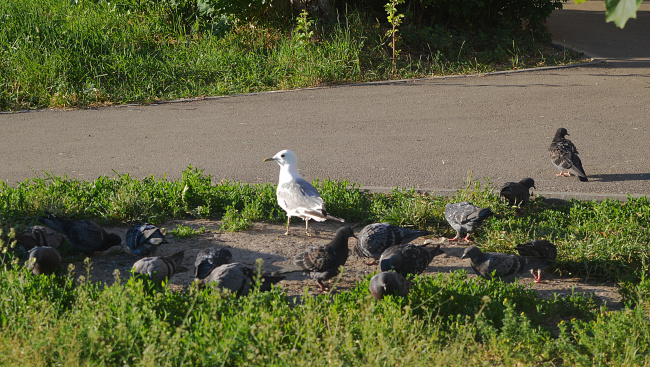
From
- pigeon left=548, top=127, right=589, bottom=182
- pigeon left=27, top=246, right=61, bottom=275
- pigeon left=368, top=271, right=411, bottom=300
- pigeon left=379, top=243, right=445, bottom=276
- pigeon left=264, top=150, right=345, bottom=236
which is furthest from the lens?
pigeon left=548, top=127, right=589, bottom=182

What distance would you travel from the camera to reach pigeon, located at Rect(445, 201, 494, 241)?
5863 mm

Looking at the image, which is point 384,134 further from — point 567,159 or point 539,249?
point 539,249

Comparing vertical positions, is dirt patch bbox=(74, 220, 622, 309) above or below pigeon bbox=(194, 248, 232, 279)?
below

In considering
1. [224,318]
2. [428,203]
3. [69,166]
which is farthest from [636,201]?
[69,166]

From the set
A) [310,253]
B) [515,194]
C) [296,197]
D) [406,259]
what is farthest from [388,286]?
[515,194]

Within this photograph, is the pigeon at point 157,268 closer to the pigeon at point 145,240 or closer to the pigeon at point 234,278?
the pigeon at point 234,278

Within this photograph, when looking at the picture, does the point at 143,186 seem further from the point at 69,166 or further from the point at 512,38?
the point at 512,38

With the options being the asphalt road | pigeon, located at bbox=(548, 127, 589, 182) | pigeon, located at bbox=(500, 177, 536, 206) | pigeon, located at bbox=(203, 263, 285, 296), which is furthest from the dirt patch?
pigeon, located at bbox=(548, 127, 589, 182)

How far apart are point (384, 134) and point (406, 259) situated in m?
4.80

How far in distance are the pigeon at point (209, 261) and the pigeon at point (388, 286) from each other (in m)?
1.33

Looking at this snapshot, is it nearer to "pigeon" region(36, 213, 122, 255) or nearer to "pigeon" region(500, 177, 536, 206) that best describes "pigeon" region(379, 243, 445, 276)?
"pigeon" region(500, 177, 536, 206)

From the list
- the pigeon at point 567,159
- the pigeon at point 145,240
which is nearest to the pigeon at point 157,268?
the pigeon at point 145,240

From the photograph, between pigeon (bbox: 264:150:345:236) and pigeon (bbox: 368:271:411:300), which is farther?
pigeon (bbox: 264:150:345:236)

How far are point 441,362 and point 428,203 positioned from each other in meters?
2.98
